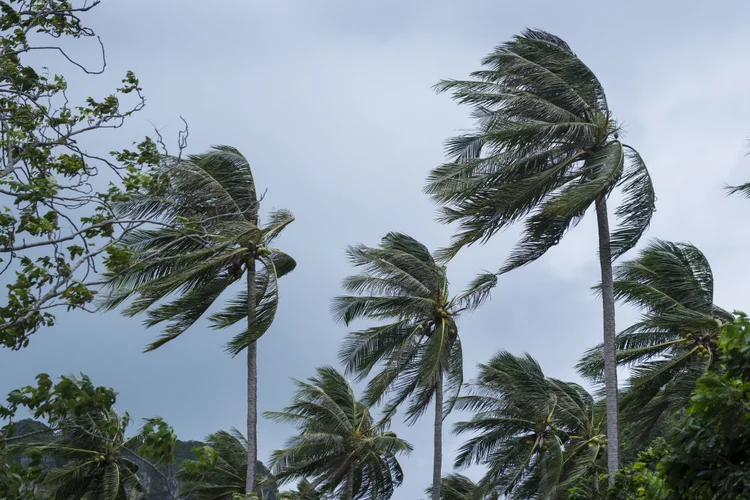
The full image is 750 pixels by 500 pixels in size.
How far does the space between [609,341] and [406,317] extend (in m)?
7.77

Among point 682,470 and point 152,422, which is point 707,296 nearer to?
point 682,470

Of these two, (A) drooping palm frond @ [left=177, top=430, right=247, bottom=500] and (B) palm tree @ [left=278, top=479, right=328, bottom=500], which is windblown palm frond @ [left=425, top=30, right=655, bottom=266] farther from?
(A) drooping palm frond @ [left=177, top=430, right=247, bottom=500]

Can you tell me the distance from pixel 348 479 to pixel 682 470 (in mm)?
21389

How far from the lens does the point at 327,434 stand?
27406 millimetres

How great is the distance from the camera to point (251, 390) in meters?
23.5

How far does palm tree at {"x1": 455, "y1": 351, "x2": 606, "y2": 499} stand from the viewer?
24531mm

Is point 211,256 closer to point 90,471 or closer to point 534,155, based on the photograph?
point 534,155

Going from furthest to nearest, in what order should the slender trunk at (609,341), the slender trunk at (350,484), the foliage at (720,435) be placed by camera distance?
1. the slender trunk at (350,484)
2. the slender trunk at (609,341)
3. the foliage at (720,435)

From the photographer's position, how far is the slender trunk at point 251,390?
22688mm

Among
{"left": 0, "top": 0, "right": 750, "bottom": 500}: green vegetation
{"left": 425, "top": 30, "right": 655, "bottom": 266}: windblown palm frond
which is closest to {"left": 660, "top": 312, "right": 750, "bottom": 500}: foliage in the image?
{"left": 0, "top": 0, "right": 750, "bottom": 500}: green vegetation

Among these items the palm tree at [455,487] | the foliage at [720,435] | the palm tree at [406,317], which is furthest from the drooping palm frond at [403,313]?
the foliage at [720,435]

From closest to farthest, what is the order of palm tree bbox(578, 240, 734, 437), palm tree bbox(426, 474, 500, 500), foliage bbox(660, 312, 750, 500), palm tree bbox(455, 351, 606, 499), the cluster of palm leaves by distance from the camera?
foliage bbox(660, 312, 750, 500)
palm tree bbox(578, 240, 734, 437)
palm tree bbox(455, 351, 606, 499)
the cluster of palm leaves
palm tree bbox(426, 474, 500, 500)

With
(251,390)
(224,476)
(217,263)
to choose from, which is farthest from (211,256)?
(224,476)

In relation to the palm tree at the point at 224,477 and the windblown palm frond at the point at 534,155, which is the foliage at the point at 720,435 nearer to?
the windblown palm frond at the point at 534,155
